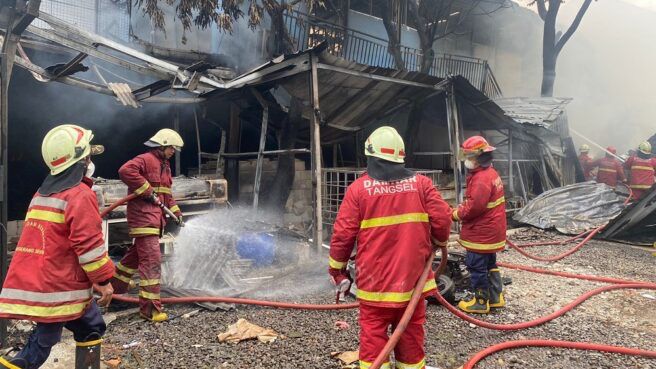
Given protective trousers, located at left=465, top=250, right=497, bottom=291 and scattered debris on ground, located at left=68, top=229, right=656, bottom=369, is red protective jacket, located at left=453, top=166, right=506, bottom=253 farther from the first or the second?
scattered debris on ground, located at left=68, top=229, right=656, bottom=369

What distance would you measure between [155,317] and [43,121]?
577cm

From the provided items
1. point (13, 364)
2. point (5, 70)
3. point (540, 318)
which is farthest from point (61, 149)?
point (540, 318)

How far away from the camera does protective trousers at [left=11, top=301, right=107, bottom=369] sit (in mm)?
2529

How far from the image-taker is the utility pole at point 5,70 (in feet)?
11.1

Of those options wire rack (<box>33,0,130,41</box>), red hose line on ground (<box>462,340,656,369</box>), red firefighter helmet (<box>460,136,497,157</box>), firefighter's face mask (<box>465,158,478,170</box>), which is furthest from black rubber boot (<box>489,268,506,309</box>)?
wire rack (<box>33,0,130,41</box>)

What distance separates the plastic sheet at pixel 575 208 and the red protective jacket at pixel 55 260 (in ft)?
31.1

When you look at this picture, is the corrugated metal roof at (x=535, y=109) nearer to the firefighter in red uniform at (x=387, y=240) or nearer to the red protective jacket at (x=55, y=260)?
the firefighter in red uniform at (x=387, y=240)

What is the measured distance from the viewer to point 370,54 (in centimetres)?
1173

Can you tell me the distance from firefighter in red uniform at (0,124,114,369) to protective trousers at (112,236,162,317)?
150 cm

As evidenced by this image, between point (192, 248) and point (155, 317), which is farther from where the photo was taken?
point (192, 248)

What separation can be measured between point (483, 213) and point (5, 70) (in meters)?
4.71

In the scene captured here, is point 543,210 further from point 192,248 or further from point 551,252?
point 192,248

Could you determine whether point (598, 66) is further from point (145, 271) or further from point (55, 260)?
point (55, 260)

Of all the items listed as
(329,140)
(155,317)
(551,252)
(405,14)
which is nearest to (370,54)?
(405,14)
